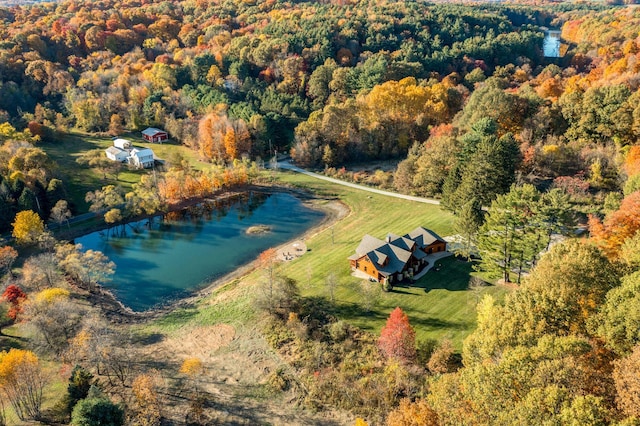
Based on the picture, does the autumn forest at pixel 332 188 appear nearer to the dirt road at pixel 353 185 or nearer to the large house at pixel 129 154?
the dirt road at pixel 353 185

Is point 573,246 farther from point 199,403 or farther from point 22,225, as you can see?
point 22,225

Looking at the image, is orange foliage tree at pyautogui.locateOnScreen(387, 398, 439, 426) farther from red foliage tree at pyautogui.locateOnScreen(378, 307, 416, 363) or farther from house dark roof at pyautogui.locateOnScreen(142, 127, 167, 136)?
house dark roof at pyautogui.locateOnScreen(142, 127, 167, 136)

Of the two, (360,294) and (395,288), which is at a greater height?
(395,288)

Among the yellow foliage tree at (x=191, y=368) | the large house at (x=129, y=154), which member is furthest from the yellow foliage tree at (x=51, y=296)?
the large house at (x=129, y=154)

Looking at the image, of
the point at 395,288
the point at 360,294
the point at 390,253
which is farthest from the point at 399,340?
the point at 390,253

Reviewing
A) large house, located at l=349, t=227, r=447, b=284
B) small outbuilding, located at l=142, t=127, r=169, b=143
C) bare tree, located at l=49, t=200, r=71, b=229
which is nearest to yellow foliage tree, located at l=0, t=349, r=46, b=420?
large house, located at l=349, t=227, r=447, b=284

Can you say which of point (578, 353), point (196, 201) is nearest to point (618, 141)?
point (578, 353)

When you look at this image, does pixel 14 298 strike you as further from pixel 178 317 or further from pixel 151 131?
pixel 151 131
